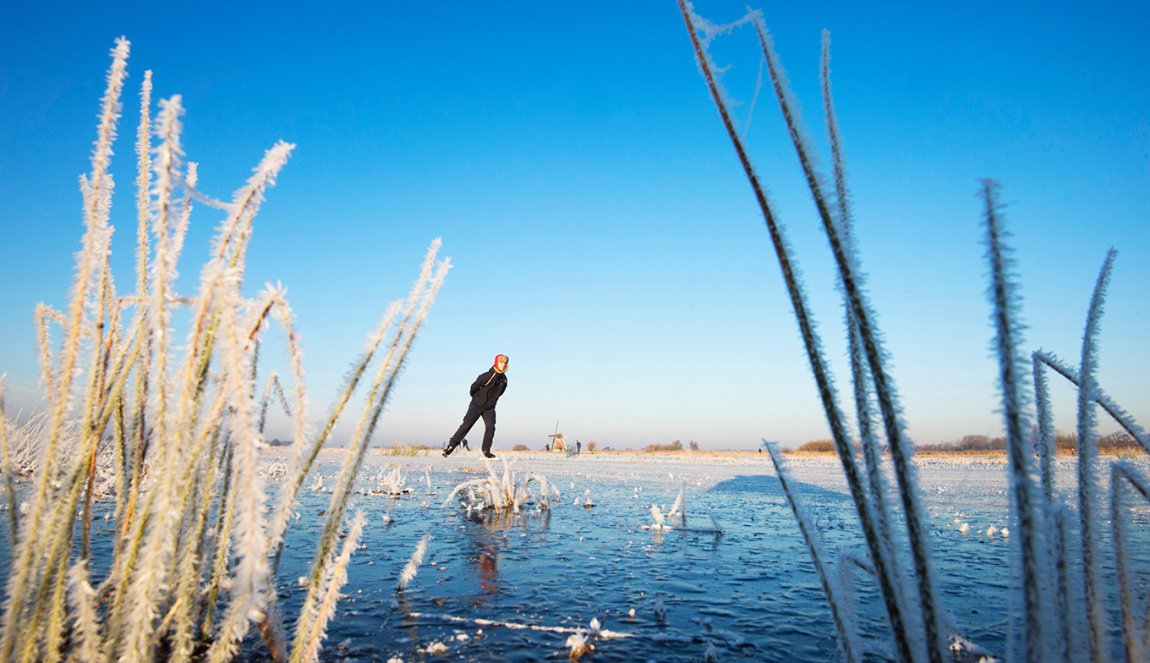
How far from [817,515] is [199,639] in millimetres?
7727

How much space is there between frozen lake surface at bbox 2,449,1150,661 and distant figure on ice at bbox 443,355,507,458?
3378 mm

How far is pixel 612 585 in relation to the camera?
4.29 metres

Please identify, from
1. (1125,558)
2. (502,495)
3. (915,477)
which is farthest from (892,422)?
(502,495)

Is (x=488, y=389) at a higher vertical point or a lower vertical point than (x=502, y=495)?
higher

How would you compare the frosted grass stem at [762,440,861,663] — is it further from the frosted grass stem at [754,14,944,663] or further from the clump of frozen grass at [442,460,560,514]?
the clump of frozen grass at [442,460,560,514]

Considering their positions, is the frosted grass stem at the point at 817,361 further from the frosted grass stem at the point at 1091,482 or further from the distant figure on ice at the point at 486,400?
the distant figure on ice at the point at 486,400

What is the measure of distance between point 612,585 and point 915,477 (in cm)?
367

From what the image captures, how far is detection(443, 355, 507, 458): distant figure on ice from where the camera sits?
11.7 m

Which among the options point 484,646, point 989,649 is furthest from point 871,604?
point 484,646

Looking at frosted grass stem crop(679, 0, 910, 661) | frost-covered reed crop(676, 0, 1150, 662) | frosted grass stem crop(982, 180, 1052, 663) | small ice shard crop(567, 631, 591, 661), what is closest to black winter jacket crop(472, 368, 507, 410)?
small ice shard crop(567, 631, 591, 661)

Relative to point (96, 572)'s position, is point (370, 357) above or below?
above

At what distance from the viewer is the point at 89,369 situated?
177 cm

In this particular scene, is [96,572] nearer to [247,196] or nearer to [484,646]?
[484,646]

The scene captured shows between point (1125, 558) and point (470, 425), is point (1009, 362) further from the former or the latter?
point (470, 425)
